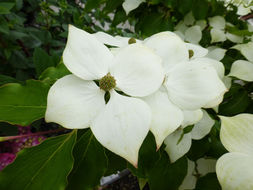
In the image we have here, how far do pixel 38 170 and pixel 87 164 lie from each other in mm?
73

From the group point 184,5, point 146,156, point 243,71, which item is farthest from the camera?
point 184,5

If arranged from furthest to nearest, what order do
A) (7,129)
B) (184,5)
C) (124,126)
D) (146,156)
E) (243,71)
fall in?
(7,129) → (184,5) → (243,71) → (146,156) → (124,126)

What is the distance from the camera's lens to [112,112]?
263mm

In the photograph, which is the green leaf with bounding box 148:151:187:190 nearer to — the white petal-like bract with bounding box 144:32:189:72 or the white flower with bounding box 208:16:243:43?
the white petal-like bract with bounding box 144:32:189:72

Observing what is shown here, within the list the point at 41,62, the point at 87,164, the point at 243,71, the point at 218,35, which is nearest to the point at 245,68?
the point at 243,71

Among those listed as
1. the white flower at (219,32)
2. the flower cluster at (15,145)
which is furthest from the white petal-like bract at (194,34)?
the flower cluster at (15,145)

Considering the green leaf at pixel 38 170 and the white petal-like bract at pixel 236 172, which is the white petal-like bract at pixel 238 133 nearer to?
the white petal-like bract at pixel 236 172

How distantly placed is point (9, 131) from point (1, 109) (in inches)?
19.8

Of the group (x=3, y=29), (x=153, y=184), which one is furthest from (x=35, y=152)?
(x=3, y=29)

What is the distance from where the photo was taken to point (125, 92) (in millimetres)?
289

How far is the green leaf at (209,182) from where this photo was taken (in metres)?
0.44

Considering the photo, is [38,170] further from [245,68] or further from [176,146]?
[245,68]

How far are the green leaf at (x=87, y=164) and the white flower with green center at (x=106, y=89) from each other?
0.31 feet

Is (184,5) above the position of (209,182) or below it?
above
